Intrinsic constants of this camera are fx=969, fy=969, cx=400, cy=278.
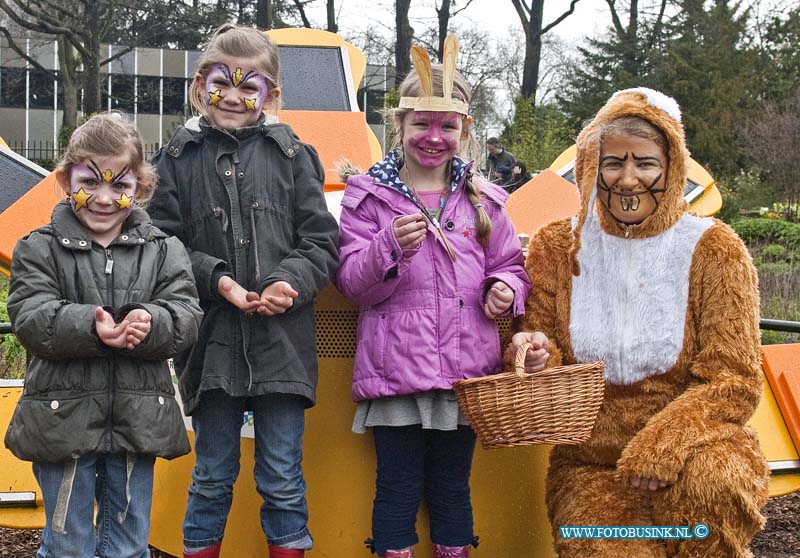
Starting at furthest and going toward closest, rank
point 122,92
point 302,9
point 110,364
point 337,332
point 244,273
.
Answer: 1. point 122,92
2. point 302,9
3. point 337,332
4. point 244,273
5. point 110,364

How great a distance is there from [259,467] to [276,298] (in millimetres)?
561

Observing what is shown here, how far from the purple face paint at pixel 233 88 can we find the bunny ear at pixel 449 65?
582 millimetres

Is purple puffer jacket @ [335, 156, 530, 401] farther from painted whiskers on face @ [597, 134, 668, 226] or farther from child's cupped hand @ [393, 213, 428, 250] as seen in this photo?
painted whiskers on face @ [597, 134, 668, 226]

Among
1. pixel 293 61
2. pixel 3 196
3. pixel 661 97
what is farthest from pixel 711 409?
pixel 293 61

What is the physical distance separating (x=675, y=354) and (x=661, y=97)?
810mm

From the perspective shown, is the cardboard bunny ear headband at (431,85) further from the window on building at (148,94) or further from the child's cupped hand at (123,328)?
the window on building at (148,94)

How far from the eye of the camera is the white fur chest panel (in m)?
3.00

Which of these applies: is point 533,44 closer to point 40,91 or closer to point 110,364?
point 40,91

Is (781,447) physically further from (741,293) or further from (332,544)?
(332,544)

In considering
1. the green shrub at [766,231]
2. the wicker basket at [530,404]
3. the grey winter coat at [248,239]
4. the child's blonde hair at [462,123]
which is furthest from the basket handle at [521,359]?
the green shrub at [766,231]

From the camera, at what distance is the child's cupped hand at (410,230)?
2777mm

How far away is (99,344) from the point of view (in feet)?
8.50

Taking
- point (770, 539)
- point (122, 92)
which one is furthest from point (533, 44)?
point (770, 539)

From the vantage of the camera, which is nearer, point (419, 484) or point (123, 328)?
point (123, 328)
